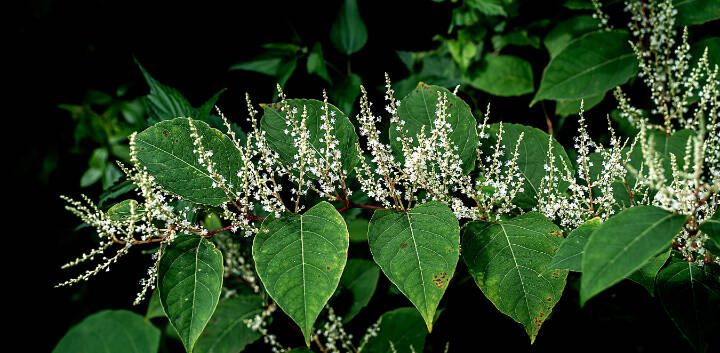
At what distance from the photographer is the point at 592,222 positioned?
1298 mm

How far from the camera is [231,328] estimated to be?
2139mm

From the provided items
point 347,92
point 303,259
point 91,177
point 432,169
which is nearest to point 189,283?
point 303,259

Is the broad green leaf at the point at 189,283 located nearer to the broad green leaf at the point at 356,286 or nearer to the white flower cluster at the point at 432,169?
the white flower cluster at the point at 432,169

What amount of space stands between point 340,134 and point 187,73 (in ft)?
4.91

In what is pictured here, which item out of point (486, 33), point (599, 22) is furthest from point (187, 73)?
point (599, 22)

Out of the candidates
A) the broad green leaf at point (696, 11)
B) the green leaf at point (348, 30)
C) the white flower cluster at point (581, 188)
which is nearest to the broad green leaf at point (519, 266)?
the white flower cluster at point (581, 188)

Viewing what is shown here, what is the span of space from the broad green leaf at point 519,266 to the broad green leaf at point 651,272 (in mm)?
167

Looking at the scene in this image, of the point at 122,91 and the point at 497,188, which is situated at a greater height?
the point at 497,188

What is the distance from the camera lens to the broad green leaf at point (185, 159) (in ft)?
4.60

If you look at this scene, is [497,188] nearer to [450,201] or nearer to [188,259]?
[450,201]

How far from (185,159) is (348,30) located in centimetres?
127

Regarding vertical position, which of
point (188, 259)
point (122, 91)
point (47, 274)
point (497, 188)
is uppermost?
point (497, 188)

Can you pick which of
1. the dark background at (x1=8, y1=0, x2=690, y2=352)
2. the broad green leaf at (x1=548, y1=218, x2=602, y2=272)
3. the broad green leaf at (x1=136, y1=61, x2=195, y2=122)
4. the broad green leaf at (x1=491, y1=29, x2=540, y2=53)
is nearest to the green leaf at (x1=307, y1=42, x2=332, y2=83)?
the dark background at (x1=8, y1=0, x2=690, y2=352)

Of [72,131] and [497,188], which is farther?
[72,131]
